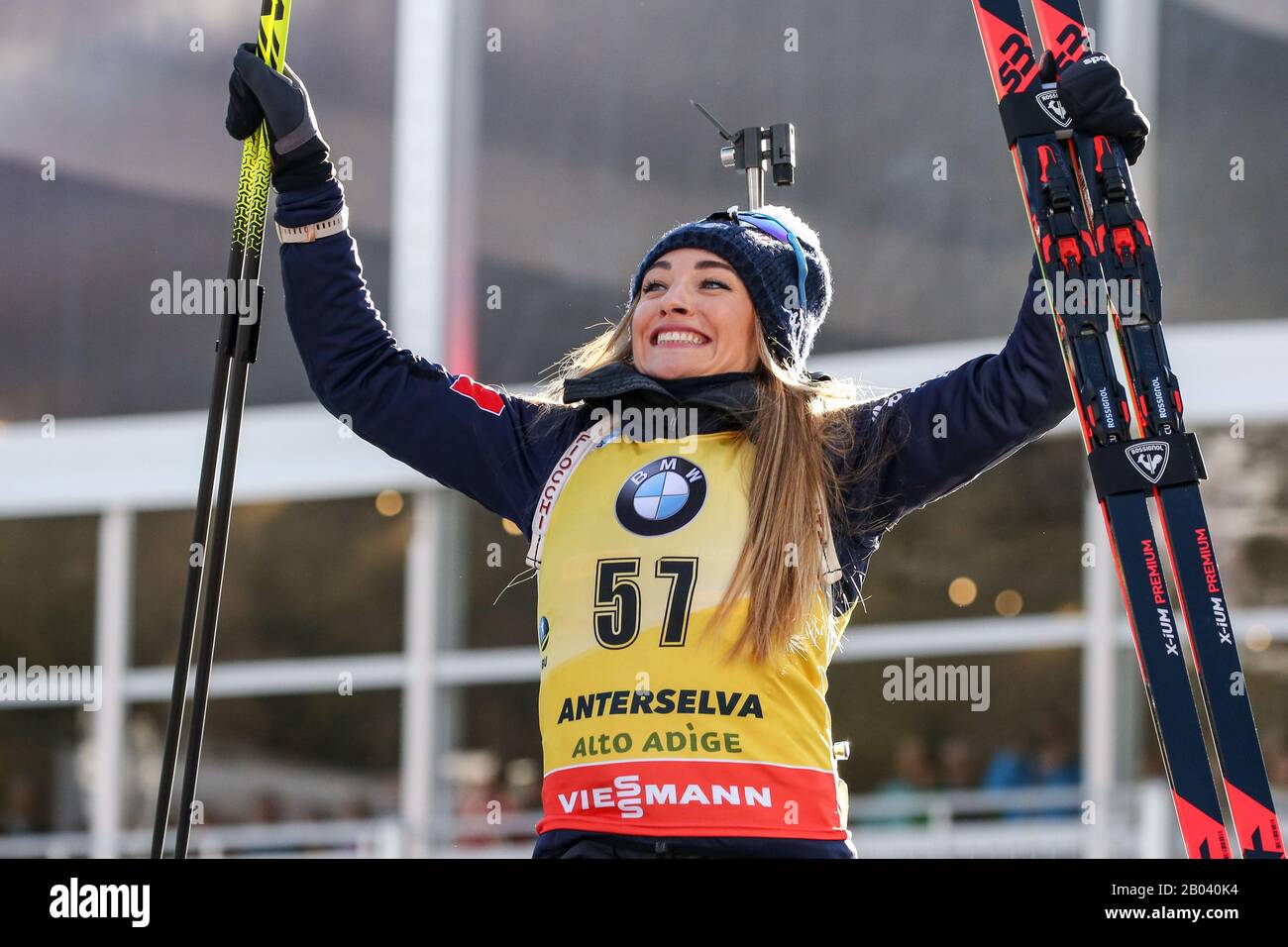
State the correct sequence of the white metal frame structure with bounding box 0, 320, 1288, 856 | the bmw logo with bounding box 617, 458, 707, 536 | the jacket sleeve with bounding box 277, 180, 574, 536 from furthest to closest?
the white metal frame structure with bounding box 0, 320, 1288, 856 → the jacket sleeve with bounding box 277, 180, 574, 536 → the bmw logo with bounding box 617, 458, 707, 536

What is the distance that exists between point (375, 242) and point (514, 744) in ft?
8.07

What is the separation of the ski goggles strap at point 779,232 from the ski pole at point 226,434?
0.91m

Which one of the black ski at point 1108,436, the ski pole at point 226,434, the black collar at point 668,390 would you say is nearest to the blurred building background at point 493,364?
the black ski at point 1108,436

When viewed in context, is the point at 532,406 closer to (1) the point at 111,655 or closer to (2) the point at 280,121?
(2) the point at 280,121

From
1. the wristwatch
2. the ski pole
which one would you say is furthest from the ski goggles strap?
the ski pole

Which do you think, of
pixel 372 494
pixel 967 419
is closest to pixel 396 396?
pixel 967 419

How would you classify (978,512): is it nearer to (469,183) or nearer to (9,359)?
(469,183)

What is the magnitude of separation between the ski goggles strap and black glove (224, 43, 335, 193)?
0.78 metres

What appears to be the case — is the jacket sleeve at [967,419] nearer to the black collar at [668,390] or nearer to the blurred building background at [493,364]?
the black collar at [668,390]

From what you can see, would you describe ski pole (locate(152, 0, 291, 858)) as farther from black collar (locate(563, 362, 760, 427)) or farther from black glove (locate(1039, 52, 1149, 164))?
black glove (locate(1039, 52, 1149, 164))

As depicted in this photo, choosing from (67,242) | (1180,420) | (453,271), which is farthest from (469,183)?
(1180,420)

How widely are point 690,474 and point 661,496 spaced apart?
0.07 meters

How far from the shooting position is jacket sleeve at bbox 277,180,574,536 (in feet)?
10.7

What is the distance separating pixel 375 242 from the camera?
27.6ft
